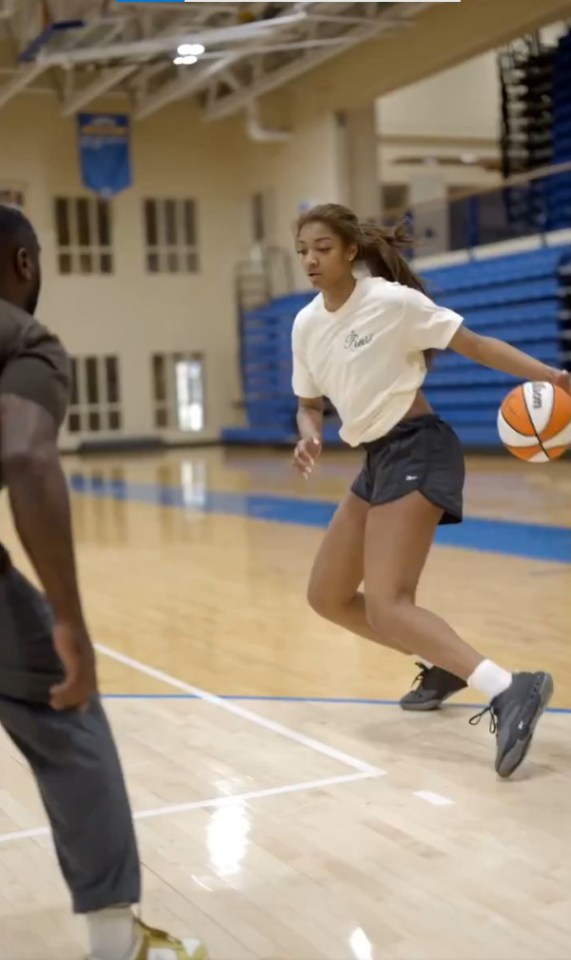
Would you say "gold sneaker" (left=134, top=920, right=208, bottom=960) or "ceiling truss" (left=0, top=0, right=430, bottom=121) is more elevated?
"ceiling truss" (left=0, top=0, right=430, bottom=121)

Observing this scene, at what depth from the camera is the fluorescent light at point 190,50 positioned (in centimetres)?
1800

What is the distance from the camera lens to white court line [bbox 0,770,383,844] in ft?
12.1

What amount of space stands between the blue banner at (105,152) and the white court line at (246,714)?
61.9ft

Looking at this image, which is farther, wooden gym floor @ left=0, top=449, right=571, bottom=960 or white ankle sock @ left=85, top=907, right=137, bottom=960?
wooden gym floor @ left=0, top=449, right=571, bottom=960

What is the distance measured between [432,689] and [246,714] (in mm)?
750

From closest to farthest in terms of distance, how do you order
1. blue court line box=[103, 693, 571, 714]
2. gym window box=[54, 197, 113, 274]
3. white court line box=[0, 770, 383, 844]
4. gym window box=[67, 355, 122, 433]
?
white court line box=[0, 770, 383, 844] < blue court line box=[103, 693, 571, 714] < gym window box=[54, 197, 113, 274] < gym window box=[67, 355, 122, 433]

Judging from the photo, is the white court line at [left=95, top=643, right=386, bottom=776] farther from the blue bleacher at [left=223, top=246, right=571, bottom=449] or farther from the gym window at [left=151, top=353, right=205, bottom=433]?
the gym window at [left=151, top=353, right=205, bottom=433]

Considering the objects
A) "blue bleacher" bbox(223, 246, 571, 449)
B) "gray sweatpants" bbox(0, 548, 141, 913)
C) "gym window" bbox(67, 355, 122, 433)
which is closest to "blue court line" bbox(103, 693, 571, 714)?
"gray sweatpants" bbox(0, 548, 141, 913)

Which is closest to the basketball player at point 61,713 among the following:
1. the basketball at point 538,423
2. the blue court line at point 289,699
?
the blue court line at point 289,699

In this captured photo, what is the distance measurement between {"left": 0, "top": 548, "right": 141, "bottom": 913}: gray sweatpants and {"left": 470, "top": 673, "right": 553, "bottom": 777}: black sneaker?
5.59 ft

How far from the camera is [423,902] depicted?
306cm

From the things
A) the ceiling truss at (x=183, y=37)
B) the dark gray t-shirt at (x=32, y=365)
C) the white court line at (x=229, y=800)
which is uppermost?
the ceiling truss at (x=183, y=37)

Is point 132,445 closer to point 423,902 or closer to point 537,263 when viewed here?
point 537,263

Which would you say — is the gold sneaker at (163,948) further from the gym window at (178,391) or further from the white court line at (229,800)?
the gym window at (178,391)
